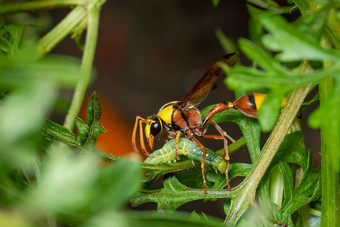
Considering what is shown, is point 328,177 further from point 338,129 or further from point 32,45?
point 32,45

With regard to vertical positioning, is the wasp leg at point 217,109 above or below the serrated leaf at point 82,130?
below

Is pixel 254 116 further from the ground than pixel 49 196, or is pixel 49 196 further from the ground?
pixel 49 196

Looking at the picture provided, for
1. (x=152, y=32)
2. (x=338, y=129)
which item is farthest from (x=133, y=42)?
(x=338, y=129)

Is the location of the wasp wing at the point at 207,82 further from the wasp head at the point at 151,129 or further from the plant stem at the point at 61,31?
the plant stem at the point at 61,31

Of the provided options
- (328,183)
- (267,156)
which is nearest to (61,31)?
(267,156)

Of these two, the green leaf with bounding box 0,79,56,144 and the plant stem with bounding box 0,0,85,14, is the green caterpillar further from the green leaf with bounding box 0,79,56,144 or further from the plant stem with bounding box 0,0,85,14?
the green leaf with bounding box 0,79,56,144

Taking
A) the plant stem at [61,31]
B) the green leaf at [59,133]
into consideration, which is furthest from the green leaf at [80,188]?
the plant stem at [61,31]

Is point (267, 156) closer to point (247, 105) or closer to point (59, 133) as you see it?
point (247, 105)
